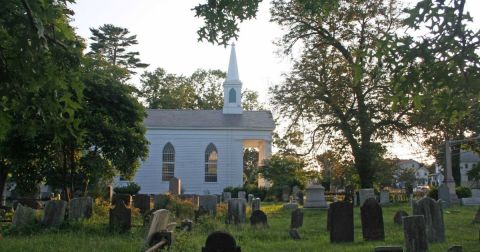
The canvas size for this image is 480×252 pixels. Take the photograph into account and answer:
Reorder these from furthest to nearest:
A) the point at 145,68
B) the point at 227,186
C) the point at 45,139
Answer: the point at 145,68
the point at 227,186
the point at 45,139

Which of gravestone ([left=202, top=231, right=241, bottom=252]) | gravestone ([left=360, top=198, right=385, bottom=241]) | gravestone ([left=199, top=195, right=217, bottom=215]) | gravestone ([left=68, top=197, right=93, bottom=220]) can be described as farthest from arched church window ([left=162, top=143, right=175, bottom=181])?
gravestone ([left=202, top=231, right=241, bottom=252])

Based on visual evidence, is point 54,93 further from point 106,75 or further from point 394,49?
point 106,75

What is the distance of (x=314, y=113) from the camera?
100ft

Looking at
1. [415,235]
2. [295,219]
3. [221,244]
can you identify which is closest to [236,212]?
[295,219]

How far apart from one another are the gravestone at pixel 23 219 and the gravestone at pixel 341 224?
7.86 meters

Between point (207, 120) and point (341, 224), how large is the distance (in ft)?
126

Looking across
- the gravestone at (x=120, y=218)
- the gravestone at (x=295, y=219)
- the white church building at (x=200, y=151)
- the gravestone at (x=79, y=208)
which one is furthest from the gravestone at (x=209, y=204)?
the white church building at (x=200, y=151)

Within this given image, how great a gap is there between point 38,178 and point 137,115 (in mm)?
4265

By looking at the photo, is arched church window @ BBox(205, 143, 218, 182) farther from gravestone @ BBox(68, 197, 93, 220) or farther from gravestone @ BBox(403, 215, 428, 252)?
gravestone @ BBox(403, 215, 428, 252)

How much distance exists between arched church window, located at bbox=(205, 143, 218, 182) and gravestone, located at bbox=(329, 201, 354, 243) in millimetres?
36926

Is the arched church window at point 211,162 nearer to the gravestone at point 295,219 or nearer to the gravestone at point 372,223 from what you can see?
the gravestone at point 295,219

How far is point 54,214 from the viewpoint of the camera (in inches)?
564

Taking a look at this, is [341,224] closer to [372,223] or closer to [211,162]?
[372,223]

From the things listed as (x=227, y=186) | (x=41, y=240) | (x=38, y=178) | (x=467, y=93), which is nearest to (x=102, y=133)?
(x=38, y=178)
